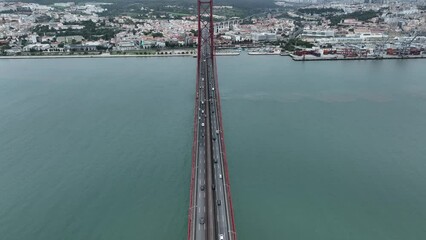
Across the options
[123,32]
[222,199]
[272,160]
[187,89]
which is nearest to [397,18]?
[123,32]

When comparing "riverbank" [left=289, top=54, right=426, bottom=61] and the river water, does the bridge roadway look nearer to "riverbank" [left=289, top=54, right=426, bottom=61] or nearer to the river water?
the river water

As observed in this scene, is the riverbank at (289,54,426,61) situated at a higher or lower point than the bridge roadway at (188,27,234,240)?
higher

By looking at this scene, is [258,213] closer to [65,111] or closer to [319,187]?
[319,187]

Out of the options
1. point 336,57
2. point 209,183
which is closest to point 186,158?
point 209,183

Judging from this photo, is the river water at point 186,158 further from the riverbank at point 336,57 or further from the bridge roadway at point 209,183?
the riverbank at point 336,57

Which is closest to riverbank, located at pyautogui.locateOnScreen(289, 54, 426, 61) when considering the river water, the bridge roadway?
the river water

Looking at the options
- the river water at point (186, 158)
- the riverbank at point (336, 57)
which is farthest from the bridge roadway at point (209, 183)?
the riverbank at point (336, 57)
